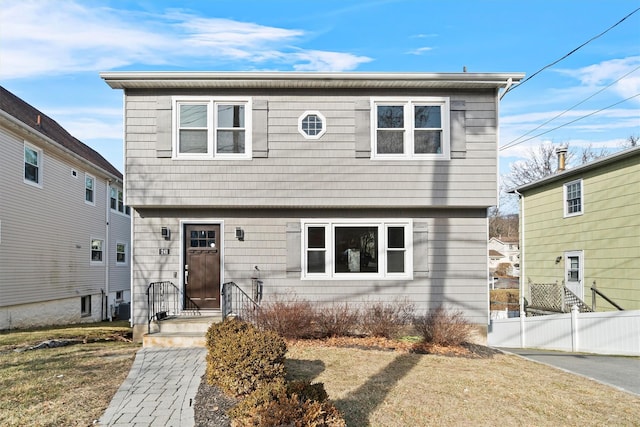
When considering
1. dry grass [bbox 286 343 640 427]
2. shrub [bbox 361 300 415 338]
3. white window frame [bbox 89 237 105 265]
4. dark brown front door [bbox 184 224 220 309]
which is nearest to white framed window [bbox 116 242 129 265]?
white window frame [bbox 89 237 105 265]

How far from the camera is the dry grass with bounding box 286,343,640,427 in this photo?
15.9ft

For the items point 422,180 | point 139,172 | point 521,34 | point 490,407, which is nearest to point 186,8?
point 139,172

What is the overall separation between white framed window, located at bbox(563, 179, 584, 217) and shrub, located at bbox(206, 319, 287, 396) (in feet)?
44.5

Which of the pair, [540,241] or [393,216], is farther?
[540,241]

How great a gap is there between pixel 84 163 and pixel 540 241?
749 inches

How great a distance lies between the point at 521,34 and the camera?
12.2 m

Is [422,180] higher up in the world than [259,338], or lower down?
higher up

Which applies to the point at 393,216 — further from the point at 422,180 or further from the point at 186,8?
the point at 186,8

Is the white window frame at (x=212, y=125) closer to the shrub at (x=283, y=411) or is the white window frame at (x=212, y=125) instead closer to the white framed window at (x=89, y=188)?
the shrub at (x=283, y=411)

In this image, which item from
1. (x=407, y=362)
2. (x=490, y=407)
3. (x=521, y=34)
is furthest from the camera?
(x=521, y=34)

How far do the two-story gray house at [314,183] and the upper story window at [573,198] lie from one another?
284 inches

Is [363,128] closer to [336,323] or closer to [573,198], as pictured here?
[336,323]

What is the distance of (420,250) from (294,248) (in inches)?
116

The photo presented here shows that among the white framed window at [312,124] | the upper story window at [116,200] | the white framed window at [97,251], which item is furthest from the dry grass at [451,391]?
the upper story window at [116,200]
